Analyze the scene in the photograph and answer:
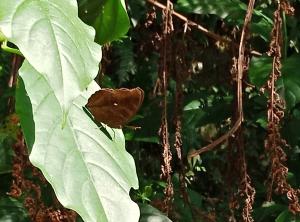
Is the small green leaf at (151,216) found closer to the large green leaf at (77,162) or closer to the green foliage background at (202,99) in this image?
the green foliage background at (202,99)

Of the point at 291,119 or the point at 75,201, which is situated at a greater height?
the point at 75,201

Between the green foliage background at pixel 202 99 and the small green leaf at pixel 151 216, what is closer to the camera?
the small green leaf at pixel 151 216

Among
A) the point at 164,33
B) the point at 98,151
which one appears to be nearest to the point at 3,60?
the point at 164,33

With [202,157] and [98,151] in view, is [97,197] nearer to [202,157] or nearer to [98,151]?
[98,151]

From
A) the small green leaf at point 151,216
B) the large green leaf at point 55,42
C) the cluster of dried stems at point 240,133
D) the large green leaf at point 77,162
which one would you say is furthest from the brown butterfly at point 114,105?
the small green leaf at point 151,216

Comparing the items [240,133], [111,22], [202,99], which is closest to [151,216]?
[240,133]

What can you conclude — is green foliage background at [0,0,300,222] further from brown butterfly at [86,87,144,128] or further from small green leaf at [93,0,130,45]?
brown butterfly at [86,87,144,128]
